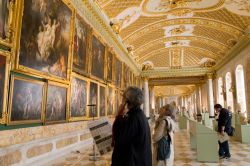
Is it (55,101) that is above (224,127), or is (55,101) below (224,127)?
above

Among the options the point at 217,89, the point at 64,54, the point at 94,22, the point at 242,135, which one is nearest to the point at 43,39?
the point at 64,54

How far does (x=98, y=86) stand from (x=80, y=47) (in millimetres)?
2804

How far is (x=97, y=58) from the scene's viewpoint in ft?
39.5

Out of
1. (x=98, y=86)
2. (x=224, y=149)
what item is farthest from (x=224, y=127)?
(x=98, y=86)

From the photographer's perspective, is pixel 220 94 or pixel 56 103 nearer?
pixel 56 103

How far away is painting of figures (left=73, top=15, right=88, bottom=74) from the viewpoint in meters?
9.41

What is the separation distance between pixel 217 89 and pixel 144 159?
1031 inches

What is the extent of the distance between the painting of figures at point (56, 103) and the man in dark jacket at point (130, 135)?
198 inches

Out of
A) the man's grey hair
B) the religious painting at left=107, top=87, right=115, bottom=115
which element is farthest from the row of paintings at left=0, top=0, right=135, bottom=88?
the man's grey hair

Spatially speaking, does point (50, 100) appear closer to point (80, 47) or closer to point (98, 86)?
point (80, 47)

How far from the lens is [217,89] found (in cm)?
2648

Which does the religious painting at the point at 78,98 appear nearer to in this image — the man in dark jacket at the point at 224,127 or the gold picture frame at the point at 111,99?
the gold picture frame at the point at 111,99

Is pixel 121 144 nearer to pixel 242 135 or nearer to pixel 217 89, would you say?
pixel 242 135

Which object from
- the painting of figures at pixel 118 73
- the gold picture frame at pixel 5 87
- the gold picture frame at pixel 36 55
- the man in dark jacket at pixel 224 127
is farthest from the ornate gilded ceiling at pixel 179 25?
the man in dark jacket at pixel 224 127
